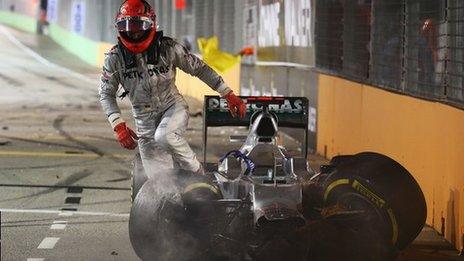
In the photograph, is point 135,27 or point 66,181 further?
point 66,181

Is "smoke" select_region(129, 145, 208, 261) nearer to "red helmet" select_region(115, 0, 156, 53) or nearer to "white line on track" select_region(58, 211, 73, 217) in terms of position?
"red helmet" select_region(115, 0, 156, 53)

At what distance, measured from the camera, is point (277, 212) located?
7.30 m

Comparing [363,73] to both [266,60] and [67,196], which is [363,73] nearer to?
[67,196]

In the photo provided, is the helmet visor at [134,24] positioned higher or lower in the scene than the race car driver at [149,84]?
higher

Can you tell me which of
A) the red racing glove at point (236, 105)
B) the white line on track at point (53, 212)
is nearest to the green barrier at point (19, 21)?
the white line on track at point (53, 212)

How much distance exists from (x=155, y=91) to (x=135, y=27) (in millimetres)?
603

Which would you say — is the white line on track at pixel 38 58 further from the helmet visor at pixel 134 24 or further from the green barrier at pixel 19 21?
the helmet visor at pixel 134 24

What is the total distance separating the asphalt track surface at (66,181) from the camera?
9008mm

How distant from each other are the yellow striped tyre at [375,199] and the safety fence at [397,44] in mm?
1690

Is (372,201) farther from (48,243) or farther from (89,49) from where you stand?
(89,49)

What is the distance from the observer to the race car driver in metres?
8.56

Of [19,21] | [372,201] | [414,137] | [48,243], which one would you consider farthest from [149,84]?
[19,21]

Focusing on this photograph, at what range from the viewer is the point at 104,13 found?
149ft

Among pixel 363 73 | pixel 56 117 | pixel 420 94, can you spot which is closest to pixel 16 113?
pixel 56 117
